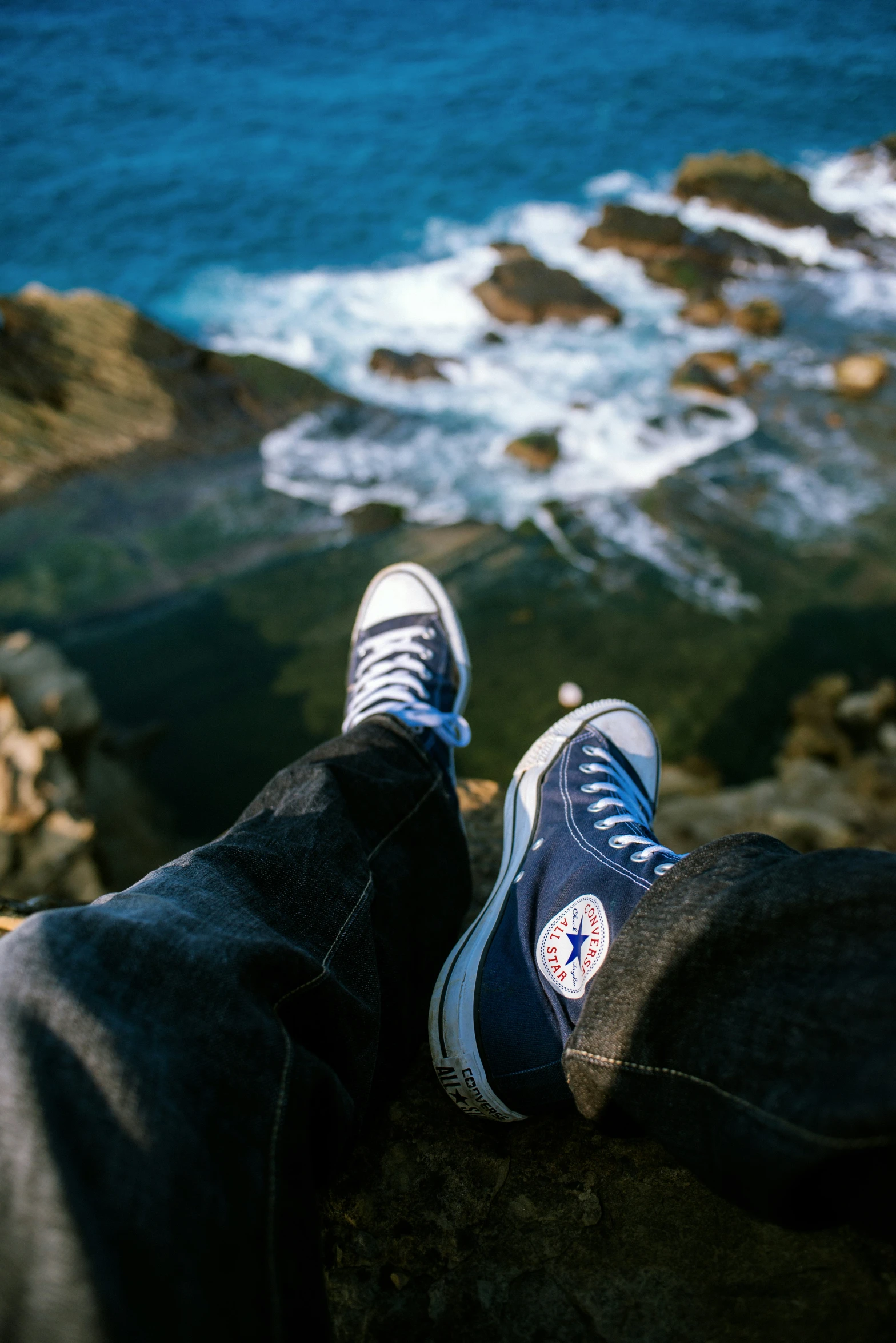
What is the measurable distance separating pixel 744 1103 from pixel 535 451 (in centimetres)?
562

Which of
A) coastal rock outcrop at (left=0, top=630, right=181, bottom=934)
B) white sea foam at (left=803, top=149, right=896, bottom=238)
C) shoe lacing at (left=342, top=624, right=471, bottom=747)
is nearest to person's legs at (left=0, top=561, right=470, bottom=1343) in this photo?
shoe lacing at (left=342, top=624, right=471, bottom=747)

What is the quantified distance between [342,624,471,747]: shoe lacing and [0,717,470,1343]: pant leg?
29.0 inches

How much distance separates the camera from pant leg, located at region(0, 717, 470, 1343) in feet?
2.28

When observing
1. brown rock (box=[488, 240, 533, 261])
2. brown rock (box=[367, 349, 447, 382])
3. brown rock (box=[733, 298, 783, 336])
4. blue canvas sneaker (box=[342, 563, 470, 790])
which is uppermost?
brown rock (box=[488, 240, 533, 261])

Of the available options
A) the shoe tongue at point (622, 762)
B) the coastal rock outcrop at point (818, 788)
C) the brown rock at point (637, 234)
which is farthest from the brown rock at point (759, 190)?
the shoe tongue at point (622, 762)

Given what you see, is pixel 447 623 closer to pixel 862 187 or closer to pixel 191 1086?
pixel 191 1086

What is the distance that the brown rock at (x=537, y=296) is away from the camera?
27.9ft

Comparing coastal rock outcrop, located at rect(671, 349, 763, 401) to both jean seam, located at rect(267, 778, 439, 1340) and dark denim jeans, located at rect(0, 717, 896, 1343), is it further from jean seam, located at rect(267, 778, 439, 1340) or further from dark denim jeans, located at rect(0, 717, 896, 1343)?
jean seam, located at rect(267, 778, 439, 1340)

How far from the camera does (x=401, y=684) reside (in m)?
2.24

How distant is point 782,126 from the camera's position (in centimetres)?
1351

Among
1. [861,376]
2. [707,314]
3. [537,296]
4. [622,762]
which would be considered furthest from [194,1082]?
[537,296]

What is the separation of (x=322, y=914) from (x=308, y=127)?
1723cm

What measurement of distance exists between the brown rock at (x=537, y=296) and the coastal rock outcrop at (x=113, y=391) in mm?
3297

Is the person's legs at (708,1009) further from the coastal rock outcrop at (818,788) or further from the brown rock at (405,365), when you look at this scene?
the brown rock at (405,365)
